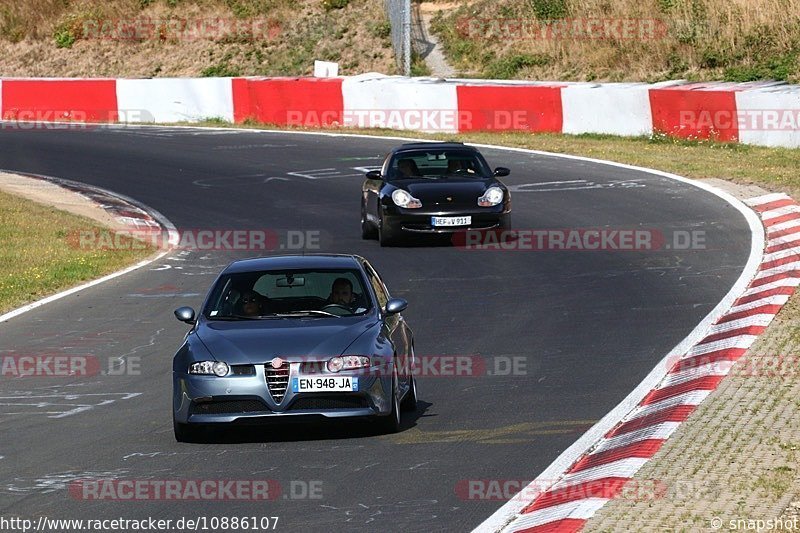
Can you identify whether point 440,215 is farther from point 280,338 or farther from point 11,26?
point 11,26

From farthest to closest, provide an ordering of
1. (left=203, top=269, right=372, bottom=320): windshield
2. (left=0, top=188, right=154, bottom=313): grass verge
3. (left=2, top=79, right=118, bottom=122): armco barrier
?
(left=2, top=79, right=118, bottom=122): armco barrier
(left=0, top=188, right=154, bottom=313): grass verge
(left=203, top=269, right=372, bottom=320): windshield

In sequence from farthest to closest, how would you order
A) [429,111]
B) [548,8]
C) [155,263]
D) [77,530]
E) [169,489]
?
[548,8] → [429,111] → [155,263] → [169,489] → [77,530]

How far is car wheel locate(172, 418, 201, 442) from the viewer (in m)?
10.1

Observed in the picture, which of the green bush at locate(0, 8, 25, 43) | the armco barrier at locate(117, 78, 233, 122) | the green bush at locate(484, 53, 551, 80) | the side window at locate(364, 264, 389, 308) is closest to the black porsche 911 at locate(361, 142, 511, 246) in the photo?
the side window at locate(364, 264, 389, 308)

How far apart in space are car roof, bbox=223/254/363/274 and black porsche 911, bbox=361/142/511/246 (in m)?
8.90

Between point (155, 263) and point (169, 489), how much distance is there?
12.2 metres

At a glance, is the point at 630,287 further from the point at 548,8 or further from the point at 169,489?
the point at 548,8

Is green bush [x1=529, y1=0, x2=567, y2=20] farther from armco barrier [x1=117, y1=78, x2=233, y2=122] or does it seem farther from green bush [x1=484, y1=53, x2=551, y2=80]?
armco barrier [x1=117, y1=78, x2=233, y2=122]

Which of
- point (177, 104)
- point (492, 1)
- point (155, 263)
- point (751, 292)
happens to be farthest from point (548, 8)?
point (751, 292)

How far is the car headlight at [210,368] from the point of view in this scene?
10094 mm

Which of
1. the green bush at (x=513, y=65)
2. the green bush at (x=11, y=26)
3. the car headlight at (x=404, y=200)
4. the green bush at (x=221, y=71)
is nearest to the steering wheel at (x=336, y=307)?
the car headlight at (x=404, y=200)

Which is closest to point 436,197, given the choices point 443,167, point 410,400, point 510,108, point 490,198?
point 490,198

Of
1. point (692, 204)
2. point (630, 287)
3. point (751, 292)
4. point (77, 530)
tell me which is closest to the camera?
point (77, 530)

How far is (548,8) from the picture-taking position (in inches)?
1827
